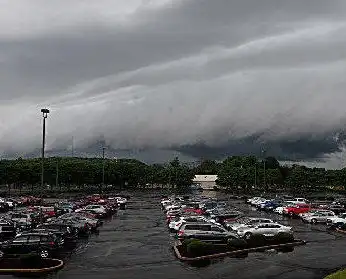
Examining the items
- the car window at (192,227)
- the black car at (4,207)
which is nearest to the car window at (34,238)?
the car window at (192,227)

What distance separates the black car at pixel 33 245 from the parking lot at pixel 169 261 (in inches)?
53.4

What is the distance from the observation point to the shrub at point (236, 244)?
33.7m

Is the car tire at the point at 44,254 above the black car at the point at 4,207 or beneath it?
beneath

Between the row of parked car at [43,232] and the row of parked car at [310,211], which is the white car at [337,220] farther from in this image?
the row of parked car at [43,232]

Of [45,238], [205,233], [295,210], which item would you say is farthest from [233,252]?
[295,210]

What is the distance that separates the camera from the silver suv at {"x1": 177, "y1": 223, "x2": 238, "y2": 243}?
3619 cm

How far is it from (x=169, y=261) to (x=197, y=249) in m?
1.84

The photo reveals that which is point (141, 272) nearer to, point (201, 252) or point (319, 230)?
point (201, 252)

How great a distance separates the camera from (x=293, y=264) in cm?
2881

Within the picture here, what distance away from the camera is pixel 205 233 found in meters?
36.8

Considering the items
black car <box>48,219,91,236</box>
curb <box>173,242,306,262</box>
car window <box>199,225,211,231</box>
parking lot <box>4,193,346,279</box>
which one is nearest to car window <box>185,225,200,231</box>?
car window <box>199,225,211,231</box>

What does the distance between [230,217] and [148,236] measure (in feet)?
45.2

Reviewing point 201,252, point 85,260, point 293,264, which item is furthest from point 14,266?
point 293,264

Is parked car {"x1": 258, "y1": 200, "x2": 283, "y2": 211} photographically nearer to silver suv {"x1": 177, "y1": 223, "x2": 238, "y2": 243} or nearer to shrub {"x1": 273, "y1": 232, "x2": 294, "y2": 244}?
shrub {"x1": 273, "y1": 232, "x2": 294, "y2": 244}
